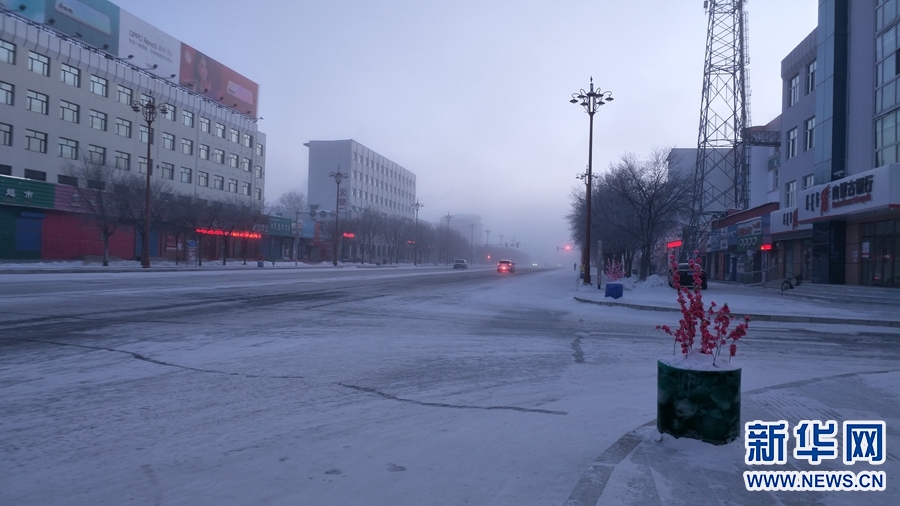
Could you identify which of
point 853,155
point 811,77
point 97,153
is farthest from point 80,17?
point 853,155

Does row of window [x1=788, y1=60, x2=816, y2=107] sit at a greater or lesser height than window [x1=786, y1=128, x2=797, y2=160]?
greater

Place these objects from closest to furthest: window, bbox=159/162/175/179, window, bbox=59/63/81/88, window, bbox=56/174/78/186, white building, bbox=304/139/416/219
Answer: window, bbox=56/174/78/186, window, bbox=59/63/81/88, window, bbox=159/162/175/179, white building, bbox=304/139/416/219

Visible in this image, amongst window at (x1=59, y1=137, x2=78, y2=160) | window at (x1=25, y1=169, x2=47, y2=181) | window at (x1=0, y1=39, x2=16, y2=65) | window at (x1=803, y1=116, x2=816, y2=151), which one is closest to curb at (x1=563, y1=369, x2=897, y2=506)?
window at (x1=803, y1=116, x2=816, y2=151)

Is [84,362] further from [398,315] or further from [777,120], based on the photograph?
[777,120]

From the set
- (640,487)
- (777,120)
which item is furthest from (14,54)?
(777,120)

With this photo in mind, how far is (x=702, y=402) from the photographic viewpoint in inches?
201

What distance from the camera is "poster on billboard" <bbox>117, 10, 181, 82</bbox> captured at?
6062 centimetres

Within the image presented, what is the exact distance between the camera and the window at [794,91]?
40841 mm

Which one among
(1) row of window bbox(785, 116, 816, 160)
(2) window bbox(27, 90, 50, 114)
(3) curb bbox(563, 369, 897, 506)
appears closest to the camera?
(3) curb bbox(563, 369, 897, 506)

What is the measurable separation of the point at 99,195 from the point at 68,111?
47.1ft

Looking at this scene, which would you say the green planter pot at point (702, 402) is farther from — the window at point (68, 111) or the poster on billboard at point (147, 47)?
the poster on billboard at point (147, 47)

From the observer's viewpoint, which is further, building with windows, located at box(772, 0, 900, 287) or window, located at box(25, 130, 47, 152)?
window, located at box(25, 130, 47, 152)

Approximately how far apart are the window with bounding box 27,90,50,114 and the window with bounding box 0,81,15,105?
5.06ft

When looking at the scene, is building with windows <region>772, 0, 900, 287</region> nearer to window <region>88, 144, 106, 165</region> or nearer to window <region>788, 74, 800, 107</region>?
window <region>788, 74, 800, 107</region>
